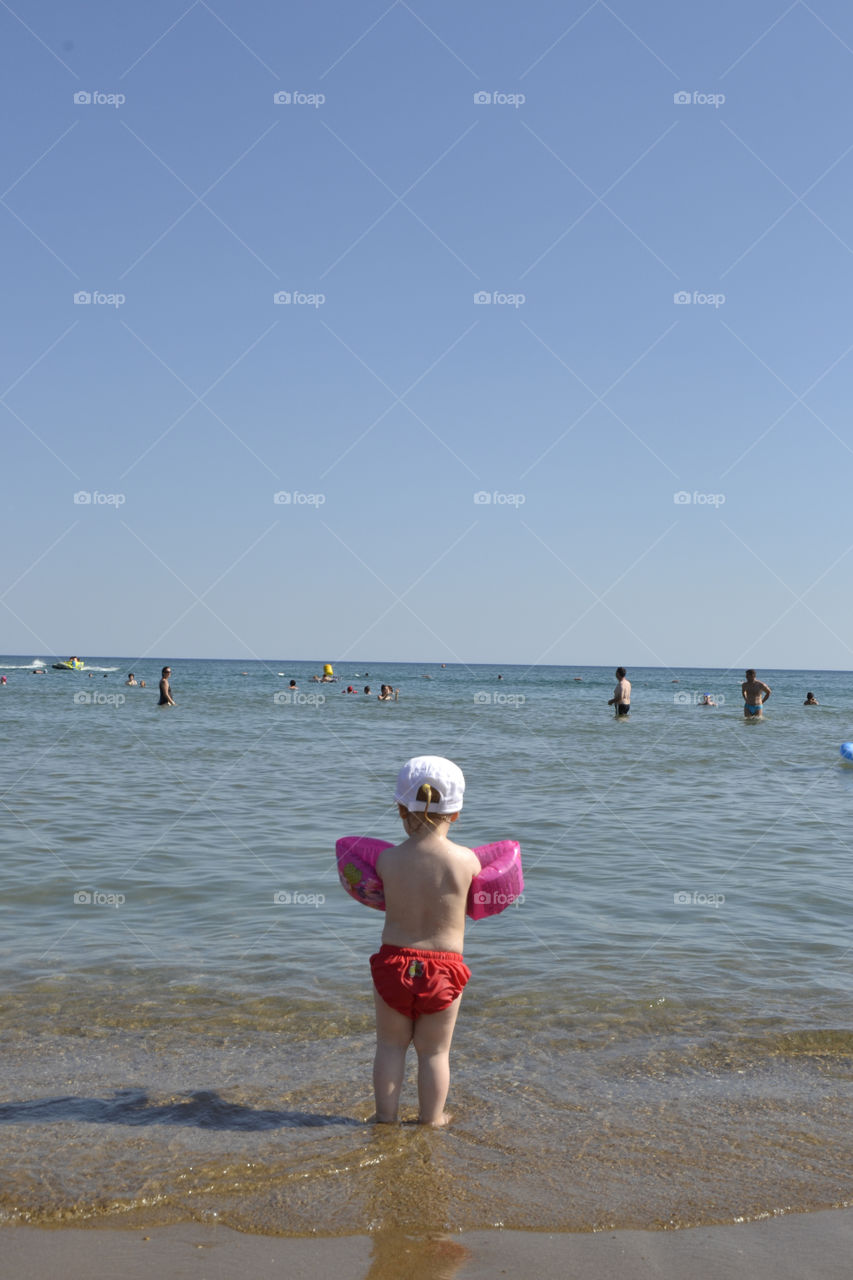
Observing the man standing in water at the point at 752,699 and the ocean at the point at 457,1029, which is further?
the man standing in water at the point at 752,699

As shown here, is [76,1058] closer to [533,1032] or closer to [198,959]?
[198,959]

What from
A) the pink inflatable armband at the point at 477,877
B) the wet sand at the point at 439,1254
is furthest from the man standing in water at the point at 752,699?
the wet sand at the point at 439,1254

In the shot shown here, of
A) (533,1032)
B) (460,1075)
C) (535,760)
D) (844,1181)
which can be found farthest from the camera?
(535,760)

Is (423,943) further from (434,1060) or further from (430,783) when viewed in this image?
(430,783)

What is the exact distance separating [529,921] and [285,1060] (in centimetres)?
284

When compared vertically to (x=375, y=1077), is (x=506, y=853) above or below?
above

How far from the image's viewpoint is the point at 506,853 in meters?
4.27

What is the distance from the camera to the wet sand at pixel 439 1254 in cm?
300

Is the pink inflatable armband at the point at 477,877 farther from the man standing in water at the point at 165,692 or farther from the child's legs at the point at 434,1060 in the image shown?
the man standing in water at the point at 165,692

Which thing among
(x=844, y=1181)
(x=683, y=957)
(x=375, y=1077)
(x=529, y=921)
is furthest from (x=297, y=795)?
(x=844, y=1181)

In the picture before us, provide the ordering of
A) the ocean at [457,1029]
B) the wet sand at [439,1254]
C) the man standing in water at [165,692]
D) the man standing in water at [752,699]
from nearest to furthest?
1. the wet sand at [439,1254]
2. the ocean at [457,1029]
3. the man standing in water at [752,699]
4. the man standing in water at [165,692]

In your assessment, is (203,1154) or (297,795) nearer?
(203,1154)

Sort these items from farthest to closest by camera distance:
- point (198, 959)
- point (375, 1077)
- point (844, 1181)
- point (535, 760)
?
point (535, 760) → point (198, 959) → point (375, 1077) → point (844, 1181)

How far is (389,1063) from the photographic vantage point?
13.4ft
